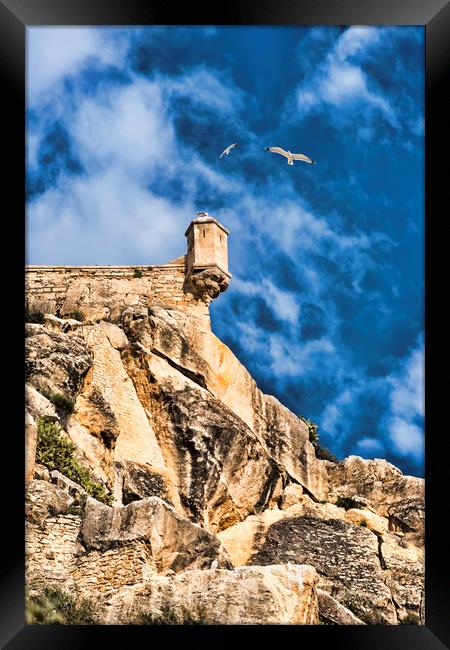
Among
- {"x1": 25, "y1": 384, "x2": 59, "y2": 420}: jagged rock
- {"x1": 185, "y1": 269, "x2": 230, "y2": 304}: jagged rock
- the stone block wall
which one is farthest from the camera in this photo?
{"x1": 185, "y1": 269, "x2": 230, "y2": 304}: jagged rock

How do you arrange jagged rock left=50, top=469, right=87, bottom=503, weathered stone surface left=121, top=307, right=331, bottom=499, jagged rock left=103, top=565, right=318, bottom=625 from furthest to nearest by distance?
weathered stone surface left=121, top=307, right=331, bottom=499
jagged rock left=50, top=469, right=87, bottom=503
jagged rock left=103, top=565, right=318, bottom=625

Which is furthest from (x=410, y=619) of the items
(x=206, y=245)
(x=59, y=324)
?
(x=206, y=245)

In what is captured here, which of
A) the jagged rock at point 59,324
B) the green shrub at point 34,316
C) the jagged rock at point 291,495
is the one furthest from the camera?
the jagged rock at point 291,495

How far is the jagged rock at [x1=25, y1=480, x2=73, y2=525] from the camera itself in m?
14.4

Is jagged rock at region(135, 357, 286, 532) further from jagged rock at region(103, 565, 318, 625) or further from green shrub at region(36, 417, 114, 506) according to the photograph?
jagged rock at region(103, 565, 318, 625)

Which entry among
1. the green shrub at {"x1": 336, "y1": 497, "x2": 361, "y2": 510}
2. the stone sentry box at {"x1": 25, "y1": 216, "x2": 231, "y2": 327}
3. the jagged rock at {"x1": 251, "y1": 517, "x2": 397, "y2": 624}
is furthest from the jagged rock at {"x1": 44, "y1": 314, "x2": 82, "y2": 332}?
the green shrub at {"x1": 336, "y1": 497, "x2": 361, "y2": 510}

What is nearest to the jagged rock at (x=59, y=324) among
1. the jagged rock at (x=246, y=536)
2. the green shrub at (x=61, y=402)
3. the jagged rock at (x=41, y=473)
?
the green shrub at (x=61, y=402)

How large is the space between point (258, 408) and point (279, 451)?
3.28ft

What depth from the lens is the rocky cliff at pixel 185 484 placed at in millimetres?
14391

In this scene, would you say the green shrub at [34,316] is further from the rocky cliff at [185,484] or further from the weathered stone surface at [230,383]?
the weathered stone surface at [230,383]

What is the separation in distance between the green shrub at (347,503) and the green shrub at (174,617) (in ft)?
36.5

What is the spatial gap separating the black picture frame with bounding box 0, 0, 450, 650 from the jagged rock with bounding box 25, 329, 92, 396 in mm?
7874
